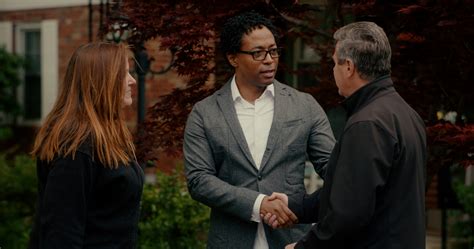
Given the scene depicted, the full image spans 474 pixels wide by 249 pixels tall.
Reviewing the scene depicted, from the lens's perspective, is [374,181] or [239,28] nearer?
[374,181]

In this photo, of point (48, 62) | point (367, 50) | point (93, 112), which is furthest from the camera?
point (48, 62)

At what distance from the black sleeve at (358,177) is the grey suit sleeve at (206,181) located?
78cm

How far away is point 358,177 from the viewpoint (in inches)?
133

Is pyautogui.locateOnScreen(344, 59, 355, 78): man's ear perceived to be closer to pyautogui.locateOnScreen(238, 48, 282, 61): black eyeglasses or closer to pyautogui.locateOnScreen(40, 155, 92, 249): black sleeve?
pyautogui.locateOnScreen(238, 48, 282, 61): black eyeglasses

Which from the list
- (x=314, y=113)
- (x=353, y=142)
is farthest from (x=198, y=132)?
(x=353, y=142)

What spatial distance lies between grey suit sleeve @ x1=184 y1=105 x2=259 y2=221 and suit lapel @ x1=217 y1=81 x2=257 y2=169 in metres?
0.12

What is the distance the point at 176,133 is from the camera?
566 cm

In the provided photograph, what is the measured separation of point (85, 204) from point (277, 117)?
3.59ft

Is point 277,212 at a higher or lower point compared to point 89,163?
lower

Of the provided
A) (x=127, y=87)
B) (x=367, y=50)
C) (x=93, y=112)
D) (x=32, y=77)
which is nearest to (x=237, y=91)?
(x=127, y=87)

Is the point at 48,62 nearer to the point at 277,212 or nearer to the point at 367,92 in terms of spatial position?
the point at 277,212

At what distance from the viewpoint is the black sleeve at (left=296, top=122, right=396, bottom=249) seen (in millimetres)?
3373

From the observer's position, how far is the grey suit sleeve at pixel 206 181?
13.7ft

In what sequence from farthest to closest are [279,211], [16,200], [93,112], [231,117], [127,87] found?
1. [16,200]
2. [231,117]
3. [279,211]
4. [127,87]
5. [93,112]
